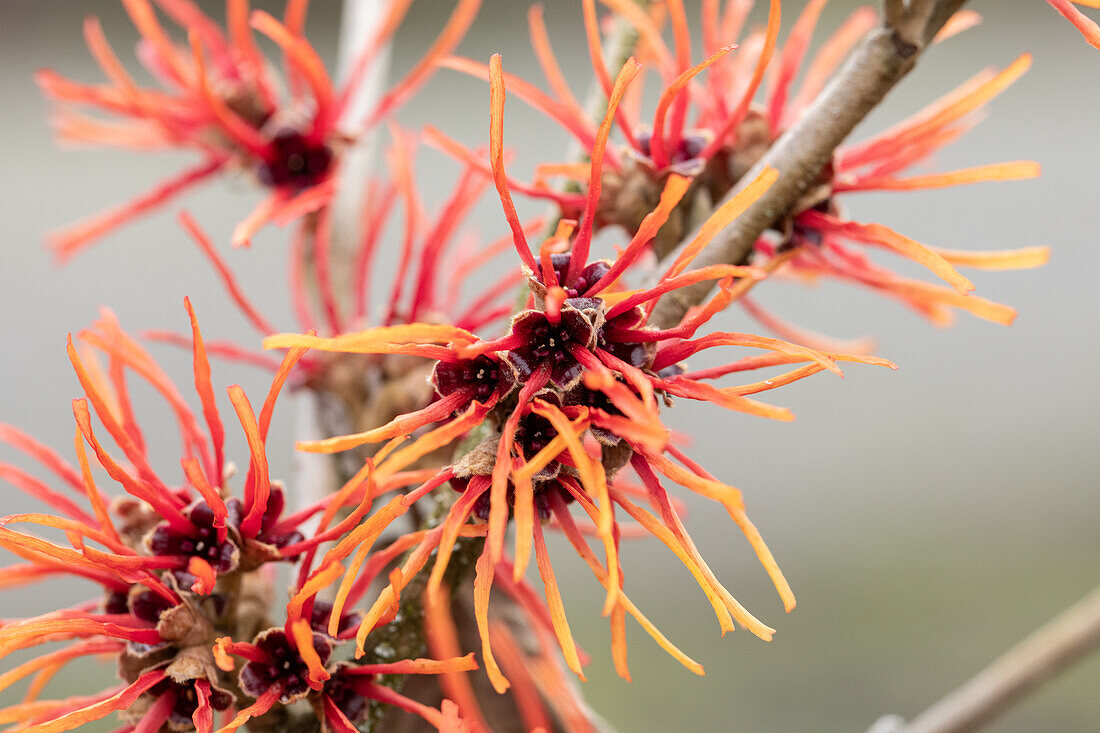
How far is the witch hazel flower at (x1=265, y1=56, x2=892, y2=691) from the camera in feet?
0.55

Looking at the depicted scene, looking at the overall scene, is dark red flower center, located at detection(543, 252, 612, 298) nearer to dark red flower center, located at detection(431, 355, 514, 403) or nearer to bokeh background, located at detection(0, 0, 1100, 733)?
dark red flower center, located at detection(431, 355, 514, 403)

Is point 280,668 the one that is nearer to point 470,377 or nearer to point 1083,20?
point 470,377

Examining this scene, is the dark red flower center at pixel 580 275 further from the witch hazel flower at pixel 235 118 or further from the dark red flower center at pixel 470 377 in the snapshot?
the witch hazel flower at pixel 235 118

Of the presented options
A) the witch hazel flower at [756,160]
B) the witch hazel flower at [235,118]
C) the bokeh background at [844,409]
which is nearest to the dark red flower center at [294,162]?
the witch hazel flower at [235,118]

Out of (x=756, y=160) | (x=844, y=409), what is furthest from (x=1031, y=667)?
(x=844, y=409)

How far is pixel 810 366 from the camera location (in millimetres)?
182

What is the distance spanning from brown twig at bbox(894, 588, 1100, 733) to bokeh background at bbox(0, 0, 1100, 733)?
0.59m

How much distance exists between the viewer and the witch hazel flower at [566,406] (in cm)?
17

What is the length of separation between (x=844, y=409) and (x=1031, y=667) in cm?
84

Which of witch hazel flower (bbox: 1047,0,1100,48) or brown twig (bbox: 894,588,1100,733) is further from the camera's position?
brown twig (bbox: 894,588,1100,733)

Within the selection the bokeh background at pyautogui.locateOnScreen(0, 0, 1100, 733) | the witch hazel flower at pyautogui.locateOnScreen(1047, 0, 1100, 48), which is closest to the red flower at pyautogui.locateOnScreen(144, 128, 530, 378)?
the witch hazel flower at pyautogui.locateOnScreen(1047, 0, 1100, 48)

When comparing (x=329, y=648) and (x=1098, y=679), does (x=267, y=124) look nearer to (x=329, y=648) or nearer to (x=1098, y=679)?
(x=329, y=648)

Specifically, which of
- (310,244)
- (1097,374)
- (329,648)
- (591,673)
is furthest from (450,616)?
(1097,374)

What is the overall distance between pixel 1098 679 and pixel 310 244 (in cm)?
83
